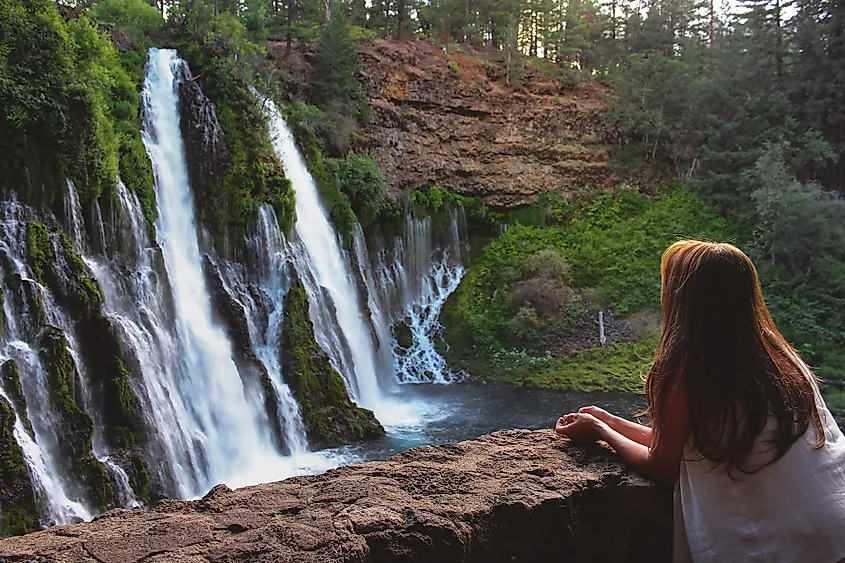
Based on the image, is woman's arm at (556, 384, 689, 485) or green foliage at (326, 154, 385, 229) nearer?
woman's arm at (556, 384, 689, 485)

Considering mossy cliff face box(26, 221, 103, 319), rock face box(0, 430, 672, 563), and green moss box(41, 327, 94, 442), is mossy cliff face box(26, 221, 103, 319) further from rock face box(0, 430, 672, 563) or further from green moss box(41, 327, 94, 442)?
rock face box(0, 430, 672, 563)

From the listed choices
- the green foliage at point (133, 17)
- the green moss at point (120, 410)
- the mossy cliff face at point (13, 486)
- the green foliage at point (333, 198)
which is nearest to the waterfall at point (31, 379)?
the mossy cliff face at point (13, 486)

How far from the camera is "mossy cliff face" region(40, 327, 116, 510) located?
24.8 feet

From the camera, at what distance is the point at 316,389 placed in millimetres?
12133

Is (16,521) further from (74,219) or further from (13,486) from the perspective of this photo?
(74,219)

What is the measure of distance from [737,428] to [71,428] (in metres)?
7.79

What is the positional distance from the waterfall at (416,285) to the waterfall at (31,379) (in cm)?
986

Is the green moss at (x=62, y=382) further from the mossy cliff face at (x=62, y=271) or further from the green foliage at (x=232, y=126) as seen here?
the green foliage at (x=232, y=126)

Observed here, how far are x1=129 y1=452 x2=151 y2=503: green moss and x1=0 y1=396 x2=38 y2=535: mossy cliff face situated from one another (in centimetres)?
Result: 147

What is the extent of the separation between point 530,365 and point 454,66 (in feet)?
38.8

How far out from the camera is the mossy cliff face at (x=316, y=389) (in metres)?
11.6

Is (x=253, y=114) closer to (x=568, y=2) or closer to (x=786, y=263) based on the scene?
(x=786, y=263)

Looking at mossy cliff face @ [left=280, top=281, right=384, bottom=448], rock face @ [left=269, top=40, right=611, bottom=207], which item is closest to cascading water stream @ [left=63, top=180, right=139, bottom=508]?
mossy cliff face @ [left=280, top=281, right=384, bottom=448]

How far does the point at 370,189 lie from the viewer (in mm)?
18062
